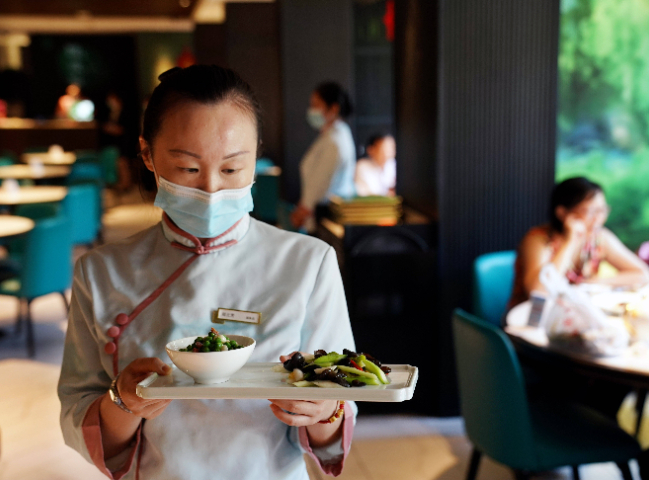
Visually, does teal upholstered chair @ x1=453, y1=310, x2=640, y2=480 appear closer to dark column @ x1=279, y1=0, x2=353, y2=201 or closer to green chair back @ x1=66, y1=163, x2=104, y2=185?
dark column @ x1=279, y1=0, x2=353, y2=201

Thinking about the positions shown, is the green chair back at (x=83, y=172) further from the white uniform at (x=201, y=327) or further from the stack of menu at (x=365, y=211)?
the white uniform at (x=201, y=327)

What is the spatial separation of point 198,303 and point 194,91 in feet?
1.05

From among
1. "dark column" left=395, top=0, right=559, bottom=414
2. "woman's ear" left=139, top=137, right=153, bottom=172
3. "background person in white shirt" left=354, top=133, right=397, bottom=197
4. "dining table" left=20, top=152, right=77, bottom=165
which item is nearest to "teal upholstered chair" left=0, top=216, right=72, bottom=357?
"dark column" left=395, top=0, right=559, bottom=414

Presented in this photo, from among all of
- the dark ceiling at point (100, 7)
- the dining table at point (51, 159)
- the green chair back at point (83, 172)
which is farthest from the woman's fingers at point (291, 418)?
the dark ceiling at point (100, 7)

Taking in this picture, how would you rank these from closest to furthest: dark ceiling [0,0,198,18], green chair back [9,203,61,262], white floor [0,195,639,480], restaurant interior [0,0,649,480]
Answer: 1. restaurant interior [0,0,649,480]
2. white floor [0,195,639,480]
3. green chair back [9,203,61,262]
4. dark ceiling [0,0,198,18]

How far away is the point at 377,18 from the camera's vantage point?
28.3 feet

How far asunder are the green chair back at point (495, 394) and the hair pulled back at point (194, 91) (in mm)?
1357

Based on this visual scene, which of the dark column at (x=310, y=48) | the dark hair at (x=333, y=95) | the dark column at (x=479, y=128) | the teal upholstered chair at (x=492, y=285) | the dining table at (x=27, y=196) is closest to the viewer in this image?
the teal upholstered chair at (x=492, y=285)

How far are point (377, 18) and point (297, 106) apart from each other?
2595mm

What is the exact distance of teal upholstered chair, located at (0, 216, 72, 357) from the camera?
438 centimetres

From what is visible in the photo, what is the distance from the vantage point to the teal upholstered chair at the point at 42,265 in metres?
4.38

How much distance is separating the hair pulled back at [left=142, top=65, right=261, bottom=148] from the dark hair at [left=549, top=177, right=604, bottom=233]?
2.29 metres

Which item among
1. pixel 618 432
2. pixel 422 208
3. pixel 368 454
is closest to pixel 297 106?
pixel 422 208

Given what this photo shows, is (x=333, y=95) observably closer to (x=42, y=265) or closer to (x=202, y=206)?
(x=42, y=265)
